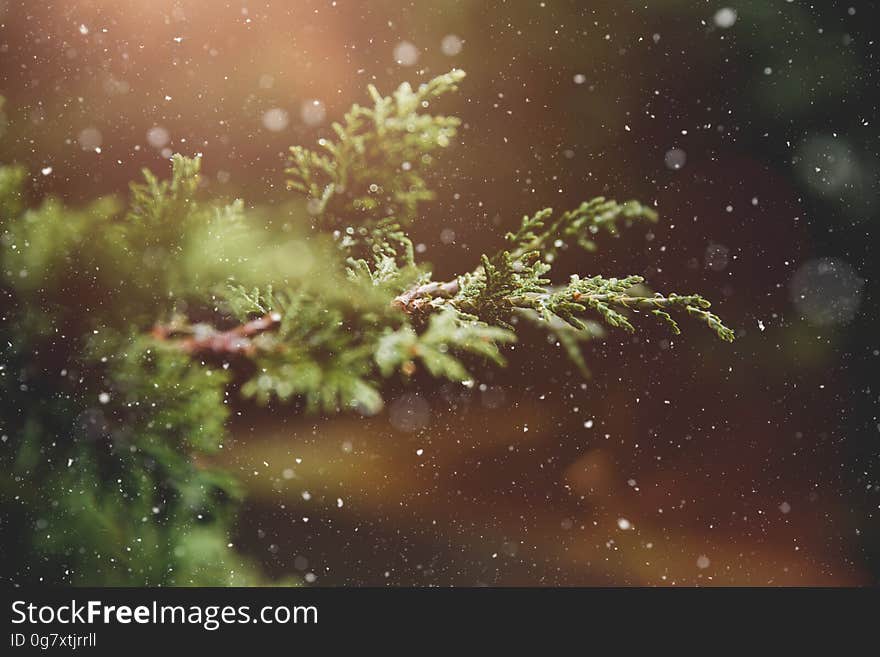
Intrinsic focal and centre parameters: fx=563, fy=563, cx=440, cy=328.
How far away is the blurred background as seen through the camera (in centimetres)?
131

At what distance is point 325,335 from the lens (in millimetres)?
662

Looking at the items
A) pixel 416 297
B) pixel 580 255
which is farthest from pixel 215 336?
pixel 580 255

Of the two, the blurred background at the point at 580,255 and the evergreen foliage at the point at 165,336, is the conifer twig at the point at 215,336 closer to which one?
the evergreen foliage at the point at 165,336

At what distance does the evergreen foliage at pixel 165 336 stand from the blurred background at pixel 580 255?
49 centimetres

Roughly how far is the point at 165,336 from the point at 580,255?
1153 millimetres

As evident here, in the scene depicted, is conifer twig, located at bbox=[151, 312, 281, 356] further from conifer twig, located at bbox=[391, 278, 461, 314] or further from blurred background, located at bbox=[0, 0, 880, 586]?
blurred background, located at bbox=[0, 0, 880, 586]

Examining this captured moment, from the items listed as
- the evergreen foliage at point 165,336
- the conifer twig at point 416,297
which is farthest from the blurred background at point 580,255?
the conifer twig at point 416,297

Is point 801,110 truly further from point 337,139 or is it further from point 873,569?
point 873,569

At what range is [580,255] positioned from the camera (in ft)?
5.21

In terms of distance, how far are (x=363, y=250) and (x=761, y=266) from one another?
1.45 m

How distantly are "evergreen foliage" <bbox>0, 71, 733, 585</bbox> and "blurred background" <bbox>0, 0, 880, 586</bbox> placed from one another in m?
0.49

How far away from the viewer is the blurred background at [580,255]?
131 cm

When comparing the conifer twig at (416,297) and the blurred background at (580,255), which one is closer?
the conifer twig at (416,297)

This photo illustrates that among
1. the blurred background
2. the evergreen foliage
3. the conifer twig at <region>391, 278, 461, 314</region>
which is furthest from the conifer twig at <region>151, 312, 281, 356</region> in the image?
the blurred background
